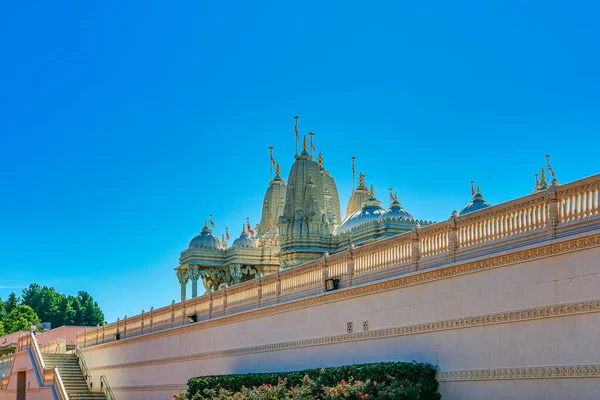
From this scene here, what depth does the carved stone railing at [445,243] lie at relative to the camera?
1415 centimetres

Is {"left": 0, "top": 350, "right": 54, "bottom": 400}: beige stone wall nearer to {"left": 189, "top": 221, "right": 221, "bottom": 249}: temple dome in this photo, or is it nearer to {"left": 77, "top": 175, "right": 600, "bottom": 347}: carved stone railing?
{"left": 189, "top": 221, "right": 221, "bottom": 249}: temple dome

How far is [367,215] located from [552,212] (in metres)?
28.1

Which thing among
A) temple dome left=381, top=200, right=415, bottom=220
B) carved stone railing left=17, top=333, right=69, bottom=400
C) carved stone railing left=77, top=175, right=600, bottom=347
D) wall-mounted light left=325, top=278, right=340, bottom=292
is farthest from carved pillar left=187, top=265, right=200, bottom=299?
wall-mounted light left=325, top=278, right=340, bottom=292

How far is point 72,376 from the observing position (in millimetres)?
42188

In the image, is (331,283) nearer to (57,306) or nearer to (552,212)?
(552,212)

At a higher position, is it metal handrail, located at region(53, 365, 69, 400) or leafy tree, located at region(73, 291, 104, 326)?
leafy tree, located at region(73, 291, 104, 326)

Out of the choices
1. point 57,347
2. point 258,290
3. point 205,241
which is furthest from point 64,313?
point 258,290

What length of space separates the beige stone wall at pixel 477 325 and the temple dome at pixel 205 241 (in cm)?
2933

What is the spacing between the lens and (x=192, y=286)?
52594 millimetres

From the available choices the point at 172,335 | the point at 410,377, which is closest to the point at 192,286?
the point at 172,335

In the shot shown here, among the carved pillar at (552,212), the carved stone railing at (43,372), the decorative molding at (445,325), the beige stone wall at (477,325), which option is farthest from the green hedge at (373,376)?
the carved stone railing at (43,372)

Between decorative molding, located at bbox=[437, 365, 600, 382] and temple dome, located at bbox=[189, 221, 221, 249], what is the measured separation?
3818 centimetres

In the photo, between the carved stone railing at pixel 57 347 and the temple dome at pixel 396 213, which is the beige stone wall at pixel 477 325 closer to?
the temple dome at pixel 396 213

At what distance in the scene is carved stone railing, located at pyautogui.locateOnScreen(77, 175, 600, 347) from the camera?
46.4 ft
